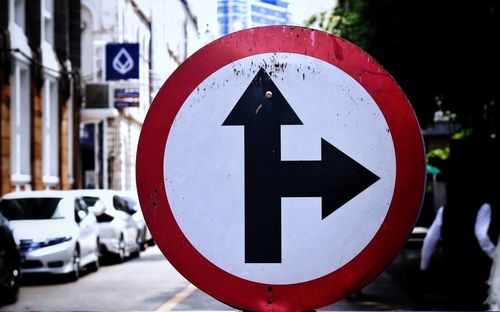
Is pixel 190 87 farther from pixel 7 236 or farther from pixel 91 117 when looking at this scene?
pixel 91 117

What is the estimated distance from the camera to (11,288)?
43.1 ft

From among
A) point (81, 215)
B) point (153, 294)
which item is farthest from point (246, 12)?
point (81, 215)

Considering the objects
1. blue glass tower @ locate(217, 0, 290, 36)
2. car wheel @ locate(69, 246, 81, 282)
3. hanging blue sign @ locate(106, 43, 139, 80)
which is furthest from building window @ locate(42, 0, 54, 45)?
blue glass tower @ locate(217, 0, 290, 36)

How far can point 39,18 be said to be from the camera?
2908 cm

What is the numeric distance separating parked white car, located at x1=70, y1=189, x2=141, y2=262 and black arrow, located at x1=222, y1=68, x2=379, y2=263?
17423mm

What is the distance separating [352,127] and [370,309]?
9920mm

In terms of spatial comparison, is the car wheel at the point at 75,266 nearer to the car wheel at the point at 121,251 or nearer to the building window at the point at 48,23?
the car wheel at the point at 121,251

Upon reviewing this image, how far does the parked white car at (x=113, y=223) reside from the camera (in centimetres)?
2059

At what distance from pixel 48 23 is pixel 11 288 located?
1897 centimetres

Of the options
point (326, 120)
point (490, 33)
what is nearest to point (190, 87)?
point (326, 120)

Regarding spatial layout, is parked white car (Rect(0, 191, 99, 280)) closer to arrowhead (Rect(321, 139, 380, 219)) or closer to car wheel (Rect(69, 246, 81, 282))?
car wheel (Rect(69, 246, 81, 282))

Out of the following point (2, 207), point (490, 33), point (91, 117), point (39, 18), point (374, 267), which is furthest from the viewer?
point (91, 117)

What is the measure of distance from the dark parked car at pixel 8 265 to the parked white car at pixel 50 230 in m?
3.17

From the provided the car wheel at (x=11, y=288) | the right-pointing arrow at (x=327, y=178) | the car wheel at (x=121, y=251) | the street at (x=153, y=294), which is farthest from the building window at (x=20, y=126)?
the right-pointing arrow at (x=327, y=178)
